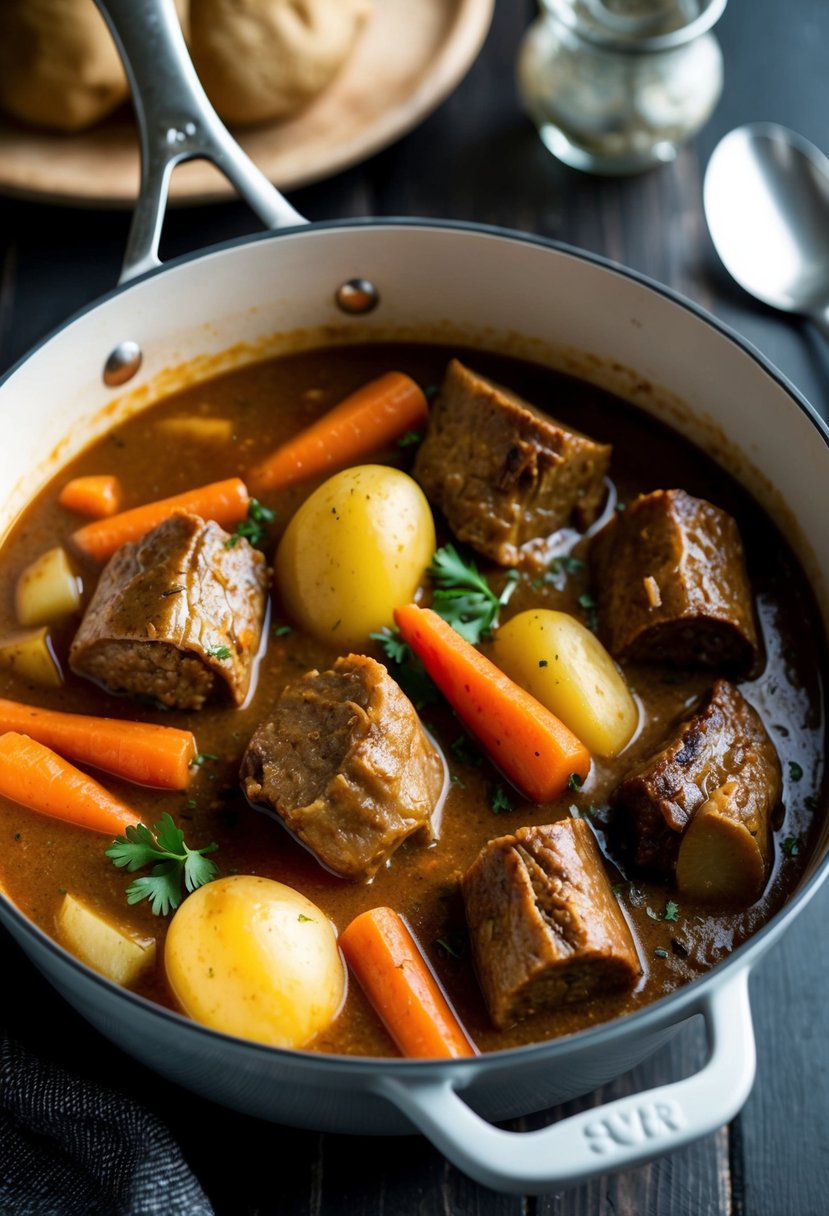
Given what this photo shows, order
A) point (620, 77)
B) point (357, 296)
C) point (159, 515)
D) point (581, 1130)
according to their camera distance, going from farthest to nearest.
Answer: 1. point (620, 77)
2. point (357, 296)
3. point (159, 515)
4. point (581, 1130)

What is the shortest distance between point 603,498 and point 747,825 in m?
0.98

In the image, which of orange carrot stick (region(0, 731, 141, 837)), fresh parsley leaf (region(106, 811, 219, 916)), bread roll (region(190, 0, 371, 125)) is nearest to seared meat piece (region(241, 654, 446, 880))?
fresh parsley leaf (region(106, 811, 219, 916))

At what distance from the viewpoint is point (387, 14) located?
4.22 metres

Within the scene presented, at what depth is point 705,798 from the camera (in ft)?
8.87

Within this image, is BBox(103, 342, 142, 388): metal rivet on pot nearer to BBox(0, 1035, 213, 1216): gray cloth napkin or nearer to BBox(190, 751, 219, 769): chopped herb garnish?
BBox(190, 751, 219, 769): chopped herb garnish

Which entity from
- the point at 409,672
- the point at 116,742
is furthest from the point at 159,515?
the point at 409,672

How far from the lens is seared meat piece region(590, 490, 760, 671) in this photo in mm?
2953

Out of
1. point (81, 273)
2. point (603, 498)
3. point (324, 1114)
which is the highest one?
point (603, 498)

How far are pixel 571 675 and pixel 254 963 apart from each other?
0.93 meters

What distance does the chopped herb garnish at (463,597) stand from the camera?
306 centimetres

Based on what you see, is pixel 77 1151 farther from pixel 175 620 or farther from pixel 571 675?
pixel 571 675

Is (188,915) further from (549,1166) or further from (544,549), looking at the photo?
(544,549)

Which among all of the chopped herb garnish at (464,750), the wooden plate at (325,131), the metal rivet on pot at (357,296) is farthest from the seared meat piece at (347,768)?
the wooden plate at (325,131)

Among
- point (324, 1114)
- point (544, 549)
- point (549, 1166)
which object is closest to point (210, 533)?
point (544, 549)
